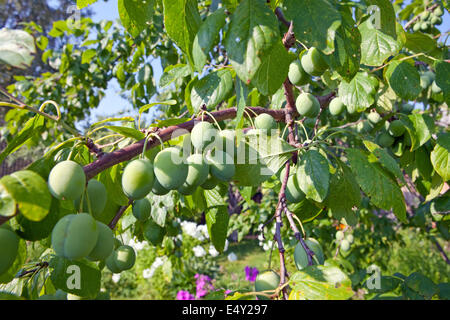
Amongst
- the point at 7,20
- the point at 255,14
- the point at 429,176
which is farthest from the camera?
the point at 7,20

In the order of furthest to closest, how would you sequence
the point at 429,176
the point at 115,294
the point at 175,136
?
the point at 115,294, the point at 429,176, the point at 175,136

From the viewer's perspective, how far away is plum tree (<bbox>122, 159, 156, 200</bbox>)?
1.87 ft

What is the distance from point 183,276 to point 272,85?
317 cm

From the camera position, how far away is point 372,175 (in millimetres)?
797

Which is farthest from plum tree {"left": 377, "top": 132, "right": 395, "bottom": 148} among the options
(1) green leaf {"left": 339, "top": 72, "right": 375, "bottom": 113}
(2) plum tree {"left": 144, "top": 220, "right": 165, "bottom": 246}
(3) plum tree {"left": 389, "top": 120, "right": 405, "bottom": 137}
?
(2) plum tree {"left": 144, "top": 220, "right": 165, "bottom": 246}

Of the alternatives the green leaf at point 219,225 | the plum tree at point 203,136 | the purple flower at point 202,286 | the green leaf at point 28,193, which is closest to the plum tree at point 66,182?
the green leaf at point 28,193

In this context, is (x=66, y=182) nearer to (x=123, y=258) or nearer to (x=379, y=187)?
(x=123, y=258)

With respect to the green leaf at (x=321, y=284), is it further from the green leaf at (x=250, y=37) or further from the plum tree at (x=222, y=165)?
the green leaf at (x=250, y=37)

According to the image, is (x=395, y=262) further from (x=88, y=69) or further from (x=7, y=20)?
(x=7, y=20)

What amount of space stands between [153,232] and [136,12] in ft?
3.13

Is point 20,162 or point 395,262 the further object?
point 20,162

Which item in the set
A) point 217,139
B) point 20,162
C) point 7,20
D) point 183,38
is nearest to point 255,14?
point 183,38

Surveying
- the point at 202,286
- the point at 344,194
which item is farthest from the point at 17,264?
the point at 202,286

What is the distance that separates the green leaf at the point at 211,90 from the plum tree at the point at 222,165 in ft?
0.82
